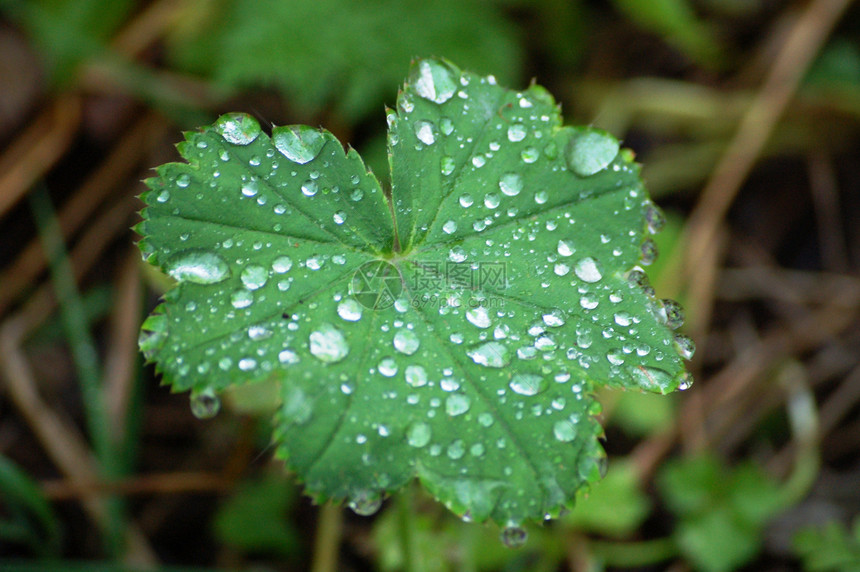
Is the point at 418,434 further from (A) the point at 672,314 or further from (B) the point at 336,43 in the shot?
(B) the point at 336,43

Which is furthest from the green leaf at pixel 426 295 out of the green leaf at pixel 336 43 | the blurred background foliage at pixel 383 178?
the green leaf at pixel 336 43

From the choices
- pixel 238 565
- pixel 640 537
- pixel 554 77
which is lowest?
pixel 238 565

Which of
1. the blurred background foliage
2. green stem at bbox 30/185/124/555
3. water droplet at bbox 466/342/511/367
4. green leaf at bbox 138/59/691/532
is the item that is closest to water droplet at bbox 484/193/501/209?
green leaf at bbox 138/59/691/532

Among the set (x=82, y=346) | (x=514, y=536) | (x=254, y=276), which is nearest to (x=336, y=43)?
(x=82, y=346)

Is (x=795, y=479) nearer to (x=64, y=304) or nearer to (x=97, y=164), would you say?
(x=64, y=304)

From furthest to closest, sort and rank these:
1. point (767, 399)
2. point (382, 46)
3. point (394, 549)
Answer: point (382, 46) < point (767, 399) < point (394, 549)

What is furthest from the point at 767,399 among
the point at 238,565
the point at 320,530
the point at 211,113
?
the point at 211,113

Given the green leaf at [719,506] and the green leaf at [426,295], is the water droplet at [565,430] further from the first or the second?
the green leaf at [719,506]
